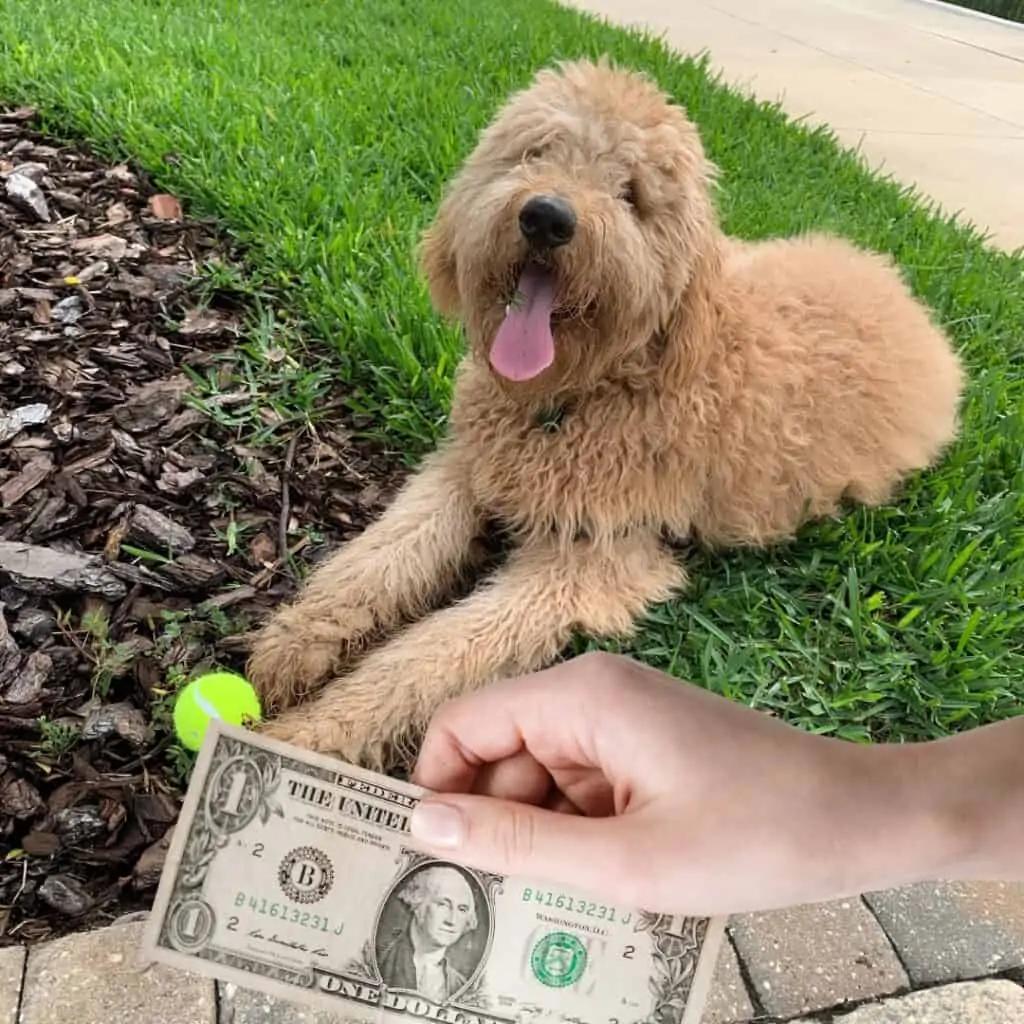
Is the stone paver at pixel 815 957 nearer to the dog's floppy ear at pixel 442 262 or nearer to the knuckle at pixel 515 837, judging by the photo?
the knuckle at pixel 515 837

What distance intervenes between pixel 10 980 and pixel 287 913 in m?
0.51

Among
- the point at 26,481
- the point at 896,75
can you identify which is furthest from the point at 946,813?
the point at 896,75

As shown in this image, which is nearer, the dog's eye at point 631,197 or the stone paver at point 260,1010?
the stone paver at point 260,1010

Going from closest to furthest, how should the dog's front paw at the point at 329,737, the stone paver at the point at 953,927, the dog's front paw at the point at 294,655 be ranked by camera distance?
the stone paver at the point at 953,927, the dog's front paw at the point at 329,737, the dog's front paw at the point at 294,655

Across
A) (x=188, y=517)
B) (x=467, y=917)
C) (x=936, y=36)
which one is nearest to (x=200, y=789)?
(x=467, y=917)

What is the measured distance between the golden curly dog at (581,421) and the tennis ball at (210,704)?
0.07 m

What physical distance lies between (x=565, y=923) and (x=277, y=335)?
7.52 ft

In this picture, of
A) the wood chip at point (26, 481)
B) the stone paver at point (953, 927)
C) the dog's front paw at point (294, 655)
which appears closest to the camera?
the stone paver at point (953, 927)

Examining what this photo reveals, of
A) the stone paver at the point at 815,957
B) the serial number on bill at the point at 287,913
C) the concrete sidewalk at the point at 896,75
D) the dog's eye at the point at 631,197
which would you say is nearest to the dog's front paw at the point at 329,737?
the serial number on bill at the point at 287,913

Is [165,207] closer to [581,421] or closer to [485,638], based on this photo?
[581,421]

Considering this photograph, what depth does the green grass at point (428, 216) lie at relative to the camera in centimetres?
253

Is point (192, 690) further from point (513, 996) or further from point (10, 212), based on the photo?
point (10, 212)

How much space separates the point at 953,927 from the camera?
194 cm

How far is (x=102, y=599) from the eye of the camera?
7.70 ft
